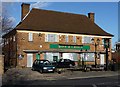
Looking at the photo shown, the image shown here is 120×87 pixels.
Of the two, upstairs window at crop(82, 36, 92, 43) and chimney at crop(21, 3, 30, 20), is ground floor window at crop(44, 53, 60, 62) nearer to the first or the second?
upstairs window at crop(82, 36, 92, 43)

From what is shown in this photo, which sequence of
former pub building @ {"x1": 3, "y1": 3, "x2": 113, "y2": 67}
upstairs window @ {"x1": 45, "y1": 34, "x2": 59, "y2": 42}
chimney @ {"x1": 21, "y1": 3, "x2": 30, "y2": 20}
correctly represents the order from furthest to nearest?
1. chimney @ {"x1": 21, "y1": 3, "x2": 30, "y2": 20}
2. upstairs window @ {"x1": 45, "y1": 34, "x2": 59, "y2": 42}
3. former pub building @ {"x1": 3, "y1": 3, "x2": 113, "y2": 67}

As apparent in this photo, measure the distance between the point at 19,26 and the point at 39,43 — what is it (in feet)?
15.9

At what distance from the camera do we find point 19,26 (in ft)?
159

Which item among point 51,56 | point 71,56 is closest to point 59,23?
point 71,56

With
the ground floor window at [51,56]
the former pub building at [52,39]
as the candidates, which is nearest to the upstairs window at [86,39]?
the former pub building at [52,39]

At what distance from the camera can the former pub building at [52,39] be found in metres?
48.3

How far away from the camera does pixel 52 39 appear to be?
5116 cm

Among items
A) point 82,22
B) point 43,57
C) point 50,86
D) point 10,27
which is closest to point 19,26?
point 10,27

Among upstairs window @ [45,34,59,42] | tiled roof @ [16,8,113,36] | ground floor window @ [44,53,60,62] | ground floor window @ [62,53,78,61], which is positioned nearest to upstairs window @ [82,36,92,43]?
tiled roof @ [16,8,113,36]

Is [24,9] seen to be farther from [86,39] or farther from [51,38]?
[86,39]

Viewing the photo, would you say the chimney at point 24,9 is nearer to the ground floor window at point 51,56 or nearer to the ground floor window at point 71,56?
the ground floor window at point 51,56

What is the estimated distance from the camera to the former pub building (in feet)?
159

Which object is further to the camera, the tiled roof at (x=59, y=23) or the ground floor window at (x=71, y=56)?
the ground floor window at (x=71, y=56)

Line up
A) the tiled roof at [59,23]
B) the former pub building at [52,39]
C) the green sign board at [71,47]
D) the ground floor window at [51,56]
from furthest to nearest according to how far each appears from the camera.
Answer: the green sign board at [71,47], the tiled roof at [59,23], the ground floor window at [51,56], the former pub building at [52,39]
